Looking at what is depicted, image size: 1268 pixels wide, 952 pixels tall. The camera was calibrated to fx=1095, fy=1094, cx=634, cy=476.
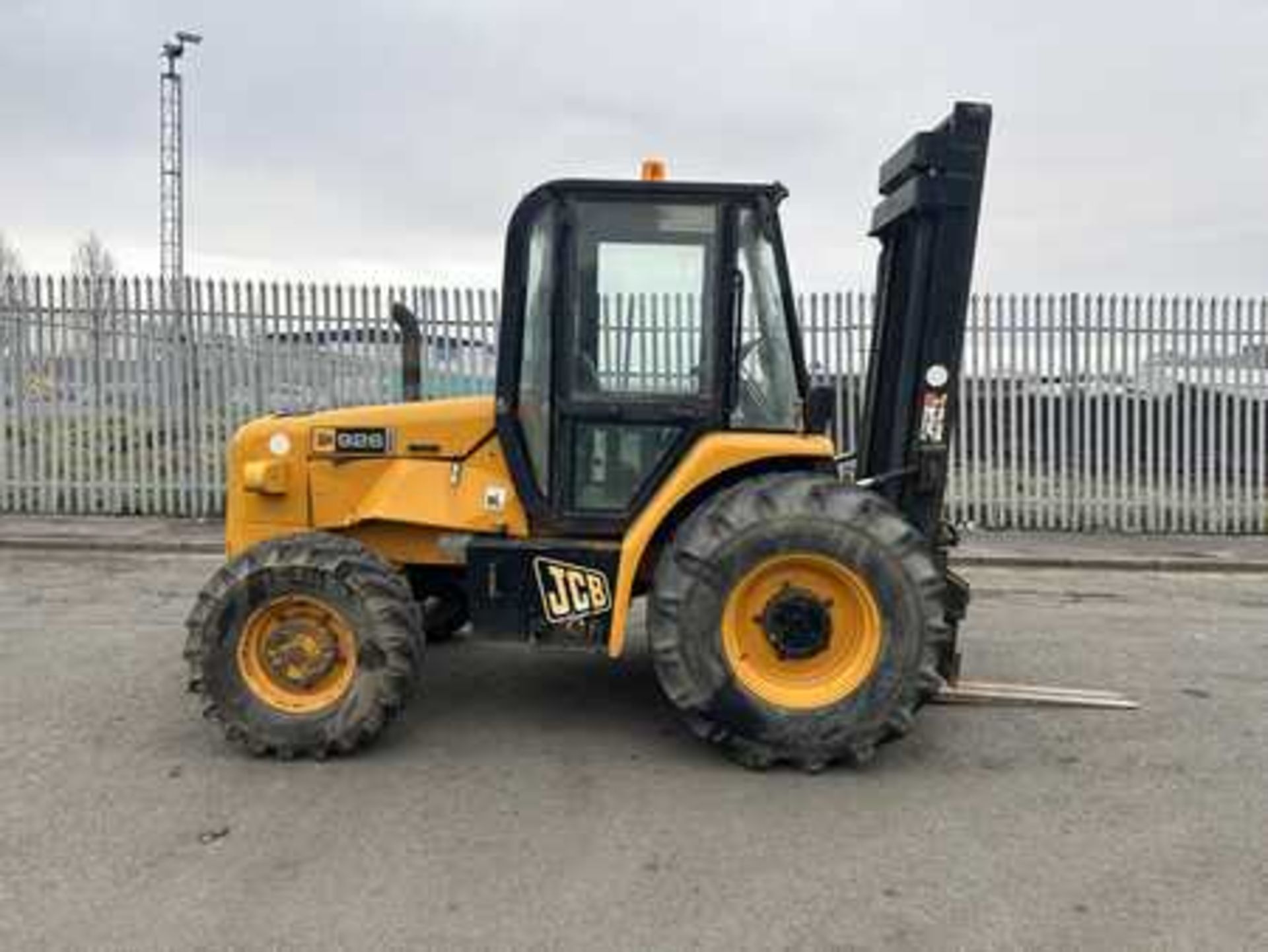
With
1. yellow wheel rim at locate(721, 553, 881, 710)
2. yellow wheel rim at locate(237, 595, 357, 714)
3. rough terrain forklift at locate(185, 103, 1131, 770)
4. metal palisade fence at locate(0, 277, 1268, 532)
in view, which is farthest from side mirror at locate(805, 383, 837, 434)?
metal palisade fence at locate(0, 277, 1268, 532)

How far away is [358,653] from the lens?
15.1ft

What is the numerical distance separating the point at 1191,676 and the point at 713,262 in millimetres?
3779

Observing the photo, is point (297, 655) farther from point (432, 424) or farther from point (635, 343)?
point (635, 343)

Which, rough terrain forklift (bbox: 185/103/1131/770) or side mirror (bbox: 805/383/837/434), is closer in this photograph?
rough terrain forklift (bbox: 185/103/1131/770)

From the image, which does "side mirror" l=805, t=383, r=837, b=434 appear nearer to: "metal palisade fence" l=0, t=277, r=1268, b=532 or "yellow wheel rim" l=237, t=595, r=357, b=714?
"yellow wheel rim" l=237, t=595, r=357, b=714

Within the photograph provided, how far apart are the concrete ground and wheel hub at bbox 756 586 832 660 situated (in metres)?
0.51

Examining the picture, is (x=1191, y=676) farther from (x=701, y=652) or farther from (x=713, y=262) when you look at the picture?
(x=713, y=262)

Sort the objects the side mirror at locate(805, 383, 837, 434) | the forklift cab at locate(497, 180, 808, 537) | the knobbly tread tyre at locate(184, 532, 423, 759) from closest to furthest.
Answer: the knobbly tread tyre at locate(184, 532, 423, 759), the forklift cab at locate(497, 180, 808, 537), the side mirror at locate(805, 383, 837, 434)

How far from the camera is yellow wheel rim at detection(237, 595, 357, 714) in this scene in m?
4.67

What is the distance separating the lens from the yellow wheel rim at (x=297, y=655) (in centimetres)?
467

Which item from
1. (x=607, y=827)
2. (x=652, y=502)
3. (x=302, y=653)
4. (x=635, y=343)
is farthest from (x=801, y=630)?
(x=302, y=653)

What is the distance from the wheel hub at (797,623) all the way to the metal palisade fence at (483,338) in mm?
7361

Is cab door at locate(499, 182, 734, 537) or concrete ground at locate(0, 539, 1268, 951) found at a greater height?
cab door at locate(499, 182, 734, 537)

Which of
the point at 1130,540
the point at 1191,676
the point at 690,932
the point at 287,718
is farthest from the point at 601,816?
the point at 1130,540
